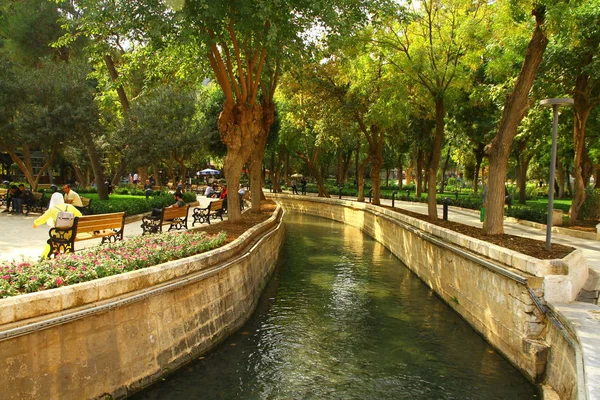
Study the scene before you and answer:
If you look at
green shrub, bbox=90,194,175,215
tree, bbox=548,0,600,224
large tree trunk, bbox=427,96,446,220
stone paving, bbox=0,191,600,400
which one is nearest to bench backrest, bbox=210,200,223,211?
stone paving, bbox=0,191,600,400

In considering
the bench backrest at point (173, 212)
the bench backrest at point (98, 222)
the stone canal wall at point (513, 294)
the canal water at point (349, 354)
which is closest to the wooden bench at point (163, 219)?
the bench backrest at point (173, 212)

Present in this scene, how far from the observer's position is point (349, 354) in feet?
26.8

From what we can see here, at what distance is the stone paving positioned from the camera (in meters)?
5.07

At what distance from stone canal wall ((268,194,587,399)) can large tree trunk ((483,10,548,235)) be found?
4.00 ft

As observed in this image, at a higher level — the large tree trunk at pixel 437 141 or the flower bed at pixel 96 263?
the large tree trunk at pixel 437 141

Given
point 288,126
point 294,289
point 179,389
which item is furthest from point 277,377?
point 288,126

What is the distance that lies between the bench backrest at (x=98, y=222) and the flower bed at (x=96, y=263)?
1568 mm

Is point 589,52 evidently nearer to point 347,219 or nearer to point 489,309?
point 489,309

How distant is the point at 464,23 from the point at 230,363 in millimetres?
12648

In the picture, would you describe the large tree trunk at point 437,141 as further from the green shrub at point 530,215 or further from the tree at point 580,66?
the green shrub at point 530,215

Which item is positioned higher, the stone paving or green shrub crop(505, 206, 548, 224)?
green shrub crop(505, 206, 548, 224)

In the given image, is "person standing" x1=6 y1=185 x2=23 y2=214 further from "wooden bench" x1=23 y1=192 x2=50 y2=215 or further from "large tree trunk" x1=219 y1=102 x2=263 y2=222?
"large tree trunk" x1=219 y1=102 x2=263 y2=222

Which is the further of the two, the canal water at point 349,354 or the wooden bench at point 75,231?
the wooden bench at point 75,231

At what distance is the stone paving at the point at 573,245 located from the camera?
16.6 feet
